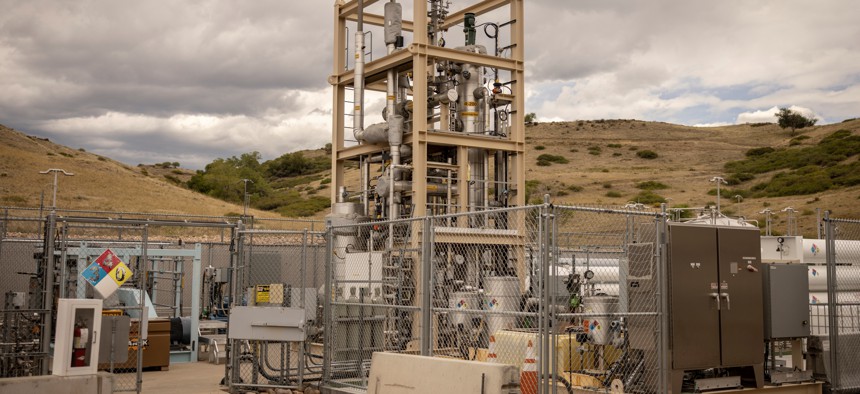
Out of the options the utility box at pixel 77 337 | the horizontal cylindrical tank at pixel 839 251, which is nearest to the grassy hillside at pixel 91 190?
the horizontal cylindrical tank at pixel 839 251

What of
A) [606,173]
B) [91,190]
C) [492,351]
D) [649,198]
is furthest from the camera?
[606,173]

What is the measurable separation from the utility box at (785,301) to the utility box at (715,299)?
0.49m

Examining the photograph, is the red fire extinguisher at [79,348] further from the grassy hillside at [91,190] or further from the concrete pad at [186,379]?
the grassy hillside at [91,190]

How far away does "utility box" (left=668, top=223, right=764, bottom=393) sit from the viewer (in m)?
12.2

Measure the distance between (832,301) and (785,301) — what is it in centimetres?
89

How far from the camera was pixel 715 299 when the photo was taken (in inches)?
500

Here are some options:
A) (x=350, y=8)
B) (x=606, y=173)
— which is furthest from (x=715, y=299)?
(x=606, y=173)

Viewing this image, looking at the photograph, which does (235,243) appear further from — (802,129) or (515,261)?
(802,129)

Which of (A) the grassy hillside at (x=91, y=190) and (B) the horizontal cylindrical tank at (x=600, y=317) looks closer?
(B) the horizontal cylindrical tank at (x=600, y=317)

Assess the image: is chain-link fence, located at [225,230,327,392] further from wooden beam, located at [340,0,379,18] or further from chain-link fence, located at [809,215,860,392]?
wooden beam, located at [340,0,379,18]

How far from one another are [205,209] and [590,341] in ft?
175

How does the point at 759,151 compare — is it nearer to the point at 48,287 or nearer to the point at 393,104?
the point at 393,104

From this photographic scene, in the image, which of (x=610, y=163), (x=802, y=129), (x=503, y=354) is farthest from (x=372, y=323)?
(x=802, y=129)

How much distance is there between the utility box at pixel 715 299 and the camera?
40.2 feet
